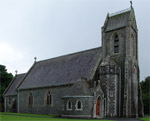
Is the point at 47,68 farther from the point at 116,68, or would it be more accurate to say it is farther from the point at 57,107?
the point at 116,68

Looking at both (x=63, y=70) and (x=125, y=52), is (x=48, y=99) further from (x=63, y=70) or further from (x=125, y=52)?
(x=125, y=52)

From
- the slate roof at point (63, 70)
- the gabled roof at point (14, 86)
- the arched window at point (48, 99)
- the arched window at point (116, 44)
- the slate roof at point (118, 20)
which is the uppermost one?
the slate roof at point (118, 20)

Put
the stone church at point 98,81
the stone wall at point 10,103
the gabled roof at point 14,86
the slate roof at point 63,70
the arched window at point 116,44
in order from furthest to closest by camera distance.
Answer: the gabled roof at point 14,86
the stone wall at point 10,103
the arched window at point 116,44
the slate roof at point 63,70
the stone church at point 98,81

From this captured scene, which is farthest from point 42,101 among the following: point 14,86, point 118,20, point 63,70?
point 118,20

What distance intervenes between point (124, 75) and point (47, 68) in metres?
18.0

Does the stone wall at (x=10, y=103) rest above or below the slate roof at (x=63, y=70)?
below

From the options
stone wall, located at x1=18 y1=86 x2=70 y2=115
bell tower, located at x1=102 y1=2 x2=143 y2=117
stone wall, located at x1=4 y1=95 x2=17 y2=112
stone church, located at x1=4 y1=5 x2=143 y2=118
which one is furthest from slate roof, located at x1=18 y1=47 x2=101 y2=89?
stone wall, located at x1=4 y1=95 x2=17 y2=112

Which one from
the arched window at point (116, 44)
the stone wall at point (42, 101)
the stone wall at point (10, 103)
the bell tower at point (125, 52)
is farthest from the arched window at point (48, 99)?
the arched window at point (116, 44)

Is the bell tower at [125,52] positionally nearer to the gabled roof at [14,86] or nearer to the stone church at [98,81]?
the stone church at [98,81]

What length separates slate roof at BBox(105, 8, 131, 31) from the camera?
40.4 meters

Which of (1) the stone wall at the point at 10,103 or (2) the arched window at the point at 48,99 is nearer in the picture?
(2) the arched window at the point at 48,99

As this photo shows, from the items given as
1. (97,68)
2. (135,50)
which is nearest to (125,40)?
(135,50)

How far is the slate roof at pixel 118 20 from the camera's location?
40.4m

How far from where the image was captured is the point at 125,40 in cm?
3912
